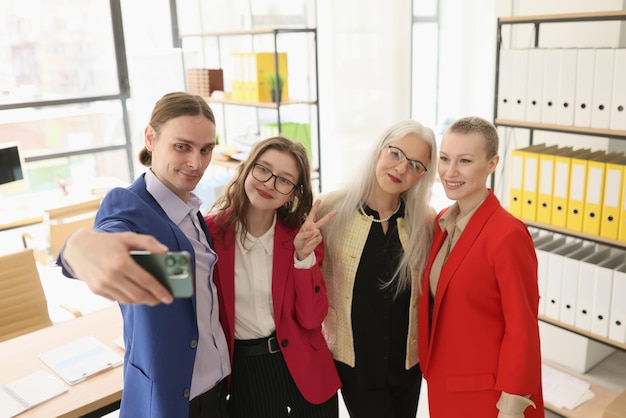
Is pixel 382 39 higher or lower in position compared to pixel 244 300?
higher

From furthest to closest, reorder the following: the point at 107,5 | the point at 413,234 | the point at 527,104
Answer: the point at 107,5
the point at 527,104
the point at 413,234

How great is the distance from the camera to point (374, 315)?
195cm

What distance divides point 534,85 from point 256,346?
2.03 metres

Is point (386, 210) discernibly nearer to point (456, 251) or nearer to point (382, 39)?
point (456, 251)

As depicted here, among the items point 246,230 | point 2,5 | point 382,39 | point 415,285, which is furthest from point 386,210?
point 2,5

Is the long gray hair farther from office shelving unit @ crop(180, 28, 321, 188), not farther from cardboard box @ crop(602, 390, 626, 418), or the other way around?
office shelving unit @ crop(180, 28, 321, 188)

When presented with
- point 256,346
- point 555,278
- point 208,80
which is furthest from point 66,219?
point 555,278

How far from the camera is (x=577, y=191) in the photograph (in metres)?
2.77

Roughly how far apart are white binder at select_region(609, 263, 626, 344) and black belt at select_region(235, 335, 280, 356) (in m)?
1.82

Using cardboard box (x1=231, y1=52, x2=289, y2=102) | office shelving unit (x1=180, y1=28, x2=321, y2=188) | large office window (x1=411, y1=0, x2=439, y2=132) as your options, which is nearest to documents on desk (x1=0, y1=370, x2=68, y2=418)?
office shelving unit (x1=180, y1=28, x2=321, y2=188)

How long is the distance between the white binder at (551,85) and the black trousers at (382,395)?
1.56 m

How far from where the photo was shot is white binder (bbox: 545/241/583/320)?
2904mm

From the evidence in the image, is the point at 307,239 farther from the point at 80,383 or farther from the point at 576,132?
the point at 576,132

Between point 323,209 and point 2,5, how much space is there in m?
4.87
